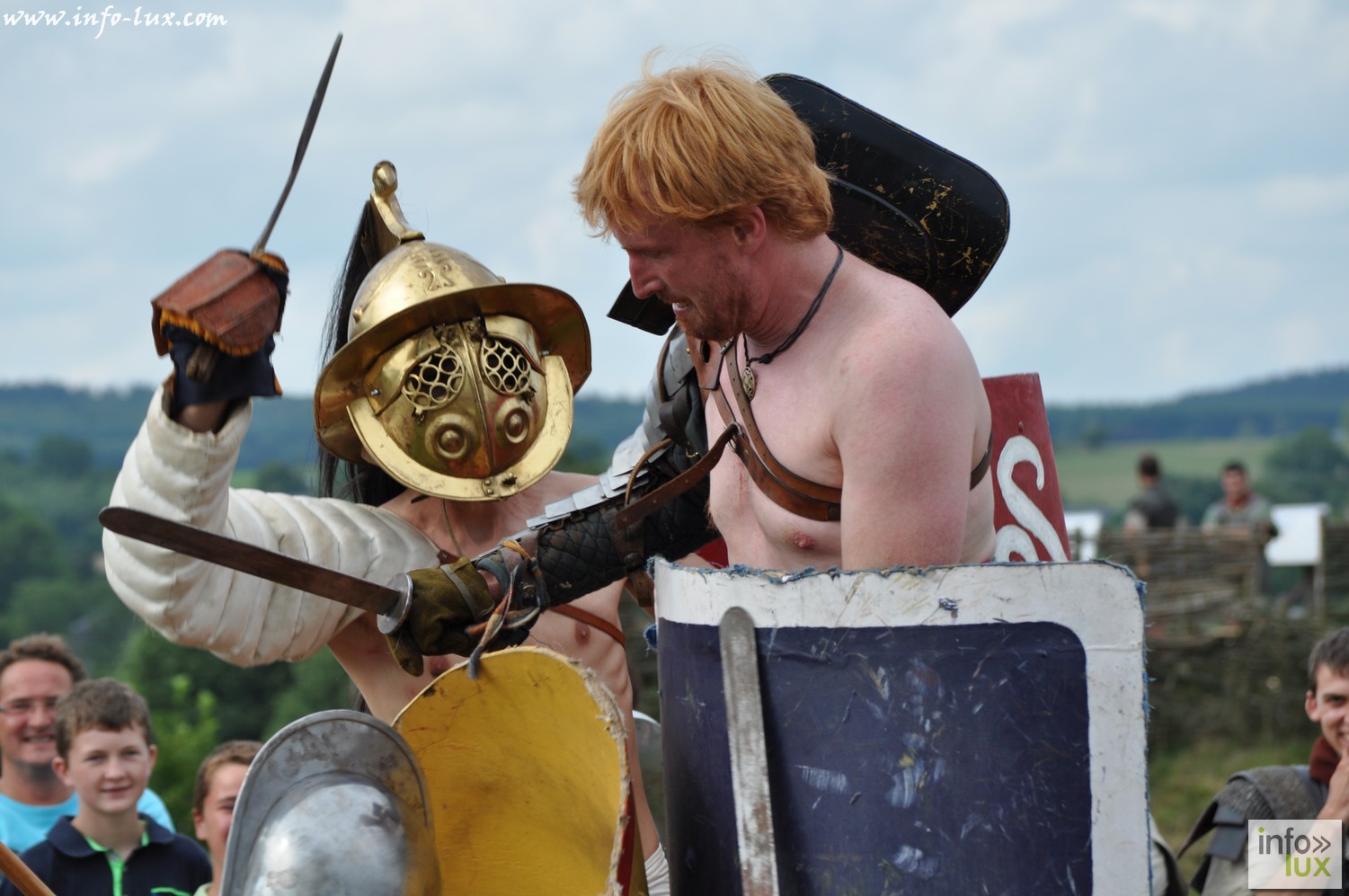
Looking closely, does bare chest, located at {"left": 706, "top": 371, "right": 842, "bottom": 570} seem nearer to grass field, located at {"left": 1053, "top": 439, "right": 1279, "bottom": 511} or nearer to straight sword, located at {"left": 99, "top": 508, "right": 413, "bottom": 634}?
straight sword, located at {"left": 99, "top": 508, "right": 413, "bottom": 634}

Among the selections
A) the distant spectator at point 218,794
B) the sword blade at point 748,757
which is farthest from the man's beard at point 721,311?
the distant spectator at point 218,794

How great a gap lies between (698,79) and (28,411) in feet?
214

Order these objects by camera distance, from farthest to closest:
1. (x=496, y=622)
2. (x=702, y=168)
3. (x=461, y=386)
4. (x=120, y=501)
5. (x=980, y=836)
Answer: (x=461, y=386)
(x=120, y=501)
(x=496, y=622)
(x=702, y=168)
(x=980, y=836)

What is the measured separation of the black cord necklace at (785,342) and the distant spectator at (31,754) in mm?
2896

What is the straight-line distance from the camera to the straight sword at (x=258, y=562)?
2324 mm

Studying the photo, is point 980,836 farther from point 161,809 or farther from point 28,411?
point 28,411

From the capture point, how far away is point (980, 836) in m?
2.15

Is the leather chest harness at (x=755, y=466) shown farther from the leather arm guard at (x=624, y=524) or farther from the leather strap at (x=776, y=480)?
the leather arm guard at (x=624, y=524)

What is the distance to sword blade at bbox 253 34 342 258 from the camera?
289cm

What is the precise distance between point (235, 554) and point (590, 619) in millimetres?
1400

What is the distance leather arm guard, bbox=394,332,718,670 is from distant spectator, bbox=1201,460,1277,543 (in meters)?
9.13

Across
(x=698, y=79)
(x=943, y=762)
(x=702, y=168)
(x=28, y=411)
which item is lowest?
(x=943, y=762)

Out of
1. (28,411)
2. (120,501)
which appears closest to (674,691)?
(120,501)

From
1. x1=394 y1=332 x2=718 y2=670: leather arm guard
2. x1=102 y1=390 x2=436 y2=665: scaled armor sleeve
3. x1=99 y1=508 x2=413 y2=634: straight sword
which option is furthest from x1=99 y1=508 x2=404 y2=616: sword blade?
x1=102 y1=390 x2=436 y2=665: scaled armor sleeve
